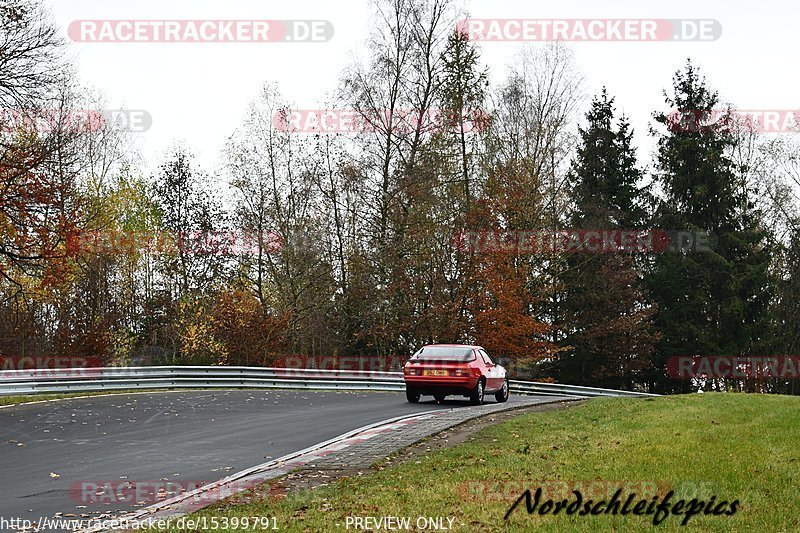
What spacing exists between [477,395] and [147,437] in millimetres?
10212

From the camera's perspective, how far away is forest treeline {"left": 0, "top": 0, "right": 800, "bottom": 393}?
121 feet

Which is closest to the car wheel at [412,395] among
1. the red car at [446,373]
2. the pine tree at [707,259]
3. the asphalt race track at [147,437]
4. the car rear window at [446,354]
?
the red car at [446,373]

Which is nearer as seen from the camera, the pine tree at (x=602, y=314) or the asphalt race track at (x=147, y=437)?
the asphalt race track at (x=147, y=437)

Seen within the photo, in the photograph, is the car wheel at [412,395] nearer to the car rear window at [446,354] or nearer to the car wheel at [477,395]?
the car rear window at [446,354]

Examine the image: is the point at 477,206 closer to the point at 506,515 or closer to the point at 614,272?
the point at 614,272

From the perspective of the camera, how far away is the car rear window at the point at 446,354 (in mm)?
22547

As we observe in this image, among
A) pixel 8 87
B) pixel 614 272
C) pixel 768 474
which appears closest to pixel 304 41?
pixel 8 87

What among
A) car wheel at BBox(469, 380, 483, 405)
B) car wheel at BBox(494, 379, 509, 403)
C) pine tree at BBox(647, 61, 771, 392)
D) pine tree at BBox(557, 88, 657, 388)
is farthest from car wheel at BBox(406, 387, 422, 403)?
pine tree at BBox(647, 61, 771, 392)

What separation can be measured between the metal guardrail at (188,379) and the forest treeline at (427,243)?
3051 mm

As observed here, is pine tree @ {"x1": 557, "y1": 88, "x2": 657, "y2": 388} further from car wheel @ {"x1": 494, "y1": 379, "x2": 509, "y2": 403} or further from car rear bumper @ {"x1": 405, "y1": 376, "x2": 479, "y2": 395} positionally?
car rear bumper @ {"x1": 405, "y1": 376, "x2": 479, "y2": 395}

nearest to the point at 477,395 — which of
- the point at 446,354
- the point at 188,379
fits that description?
the point at 446,354

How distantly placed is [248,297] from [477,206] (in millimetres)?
11454

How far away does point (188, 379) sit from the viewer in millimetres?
28844

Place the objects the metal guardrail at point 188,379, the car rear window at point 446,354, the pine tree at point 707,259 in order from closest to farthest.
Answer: the car rear window at point 446,354, the metal guardrail at point 188,379, the pine tree at point 707,259
